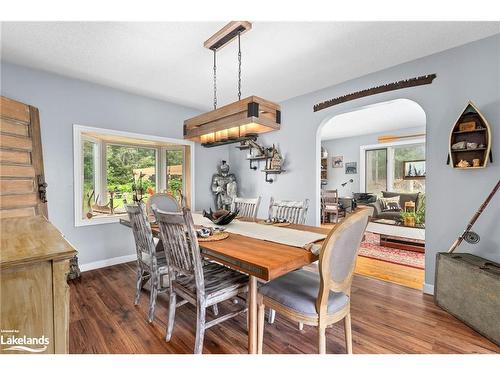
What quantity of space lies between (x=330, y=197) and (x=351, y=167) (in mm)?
1584

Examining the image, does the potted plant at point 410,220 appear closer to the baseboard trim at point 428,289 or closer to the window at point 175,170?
the baseboard trim at point 428,289

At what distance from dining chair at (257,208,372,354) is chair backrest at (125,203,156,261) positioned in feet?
3.36

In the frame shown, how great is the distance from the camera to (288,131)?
3.82 metres

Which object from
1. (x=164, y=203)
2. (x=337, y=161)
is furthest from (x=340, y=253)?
(x=337, y=161)

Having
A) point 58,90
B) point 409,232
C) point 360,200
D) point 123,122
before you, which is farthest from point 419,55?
point 360,200

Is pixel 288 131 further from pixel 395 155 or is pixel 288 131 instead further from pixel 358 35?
pixel 395 155

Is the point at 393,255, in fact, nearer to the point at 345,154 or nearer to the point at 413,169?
the point at 413,169

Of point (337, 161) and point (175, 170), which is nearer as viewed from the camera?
point (175, 170)

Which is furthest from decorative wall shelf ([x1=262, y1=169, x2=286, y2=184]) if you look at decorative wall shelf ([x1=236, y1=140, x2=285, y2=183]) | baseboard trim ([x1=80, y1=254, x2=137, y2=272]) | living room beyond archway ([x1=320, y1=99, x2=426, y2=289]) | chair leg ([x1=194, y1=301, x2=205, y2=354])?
chair leg ([x1=194, y1=301, x2=205, y2=354])

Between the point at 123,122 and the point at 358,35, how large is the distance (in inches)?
122

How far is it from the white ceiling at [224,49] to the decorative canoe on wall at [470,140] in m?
0.71

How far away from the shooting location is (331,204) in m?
6.60

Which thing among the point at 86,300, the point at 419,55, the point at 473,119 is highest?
the point at 419,55
